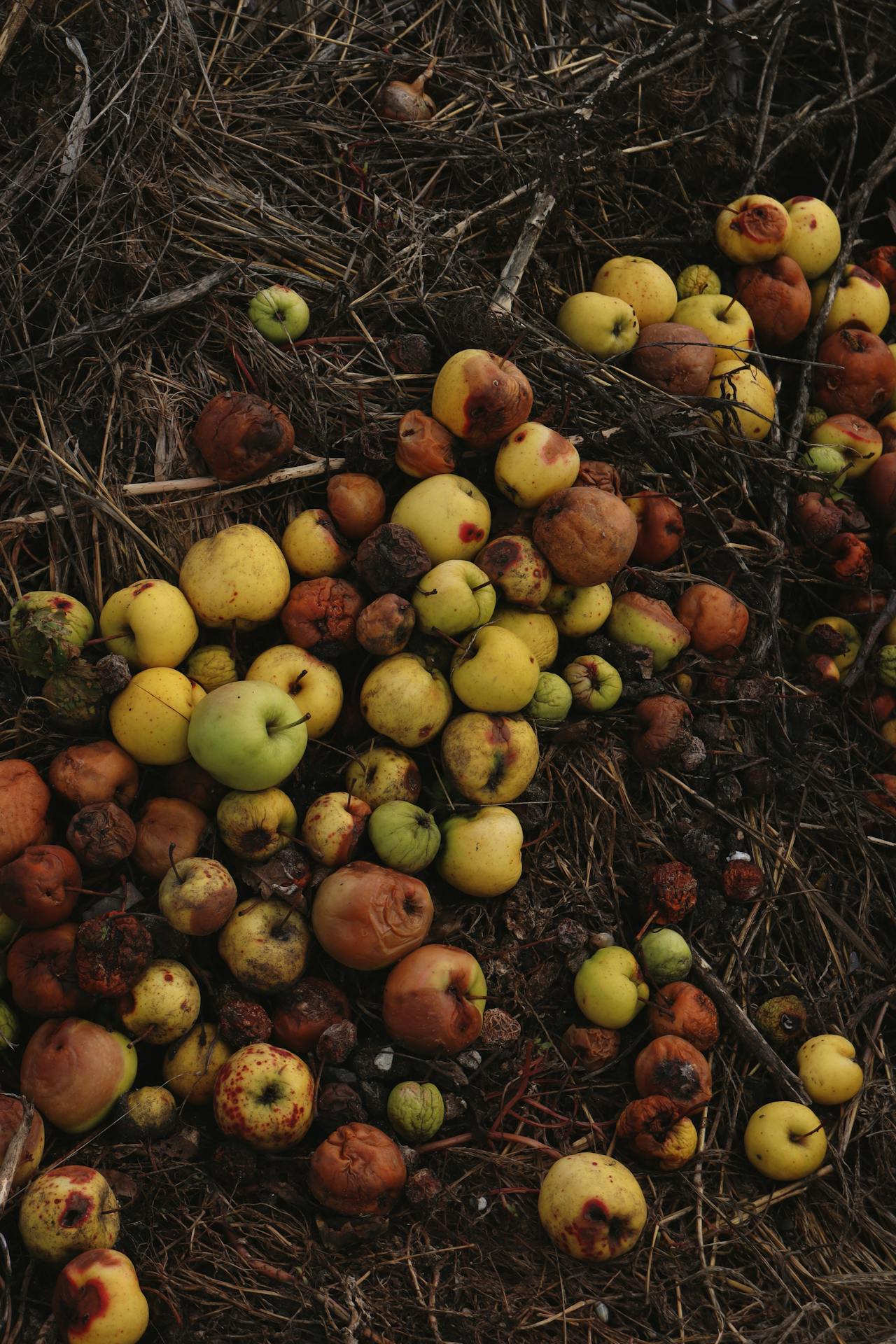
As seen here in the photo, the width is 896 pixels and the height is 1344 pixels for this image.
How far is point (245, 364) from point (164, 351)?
356mm

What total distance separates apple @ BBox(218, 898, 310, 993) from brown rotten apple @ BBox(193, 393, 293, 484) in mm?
1766

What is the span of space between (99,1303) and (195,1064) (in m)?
0.79

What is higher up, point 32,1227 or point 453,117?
point 453,117

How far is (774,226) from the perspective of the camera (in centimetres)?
534

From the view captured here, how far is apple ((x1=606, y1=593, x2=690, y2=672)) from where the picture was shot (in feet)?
14.8

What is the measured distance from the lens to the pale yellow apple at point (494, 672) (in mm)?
3977

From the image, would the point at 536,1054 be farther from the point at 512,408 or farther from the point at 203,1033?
the point at 512,408

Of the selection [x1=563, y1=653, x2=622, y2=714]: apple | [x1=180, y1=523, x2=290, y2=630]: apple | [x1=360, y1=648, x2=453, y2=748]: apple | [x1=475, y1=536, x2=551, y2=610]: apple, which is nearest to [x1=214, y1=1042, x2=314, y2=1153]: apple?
[x1=360, y1=648, x2=453, y2=748]: apple

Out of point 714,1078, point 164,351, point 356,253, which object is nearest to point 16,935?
point 164,351

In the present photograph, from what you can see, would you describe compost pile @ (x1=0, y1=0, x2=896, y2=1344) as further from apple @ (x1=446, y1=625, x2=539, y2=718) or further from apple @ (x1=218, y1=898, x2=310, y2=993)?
apple @ (x1=446, y1=625, x2=539, y2=718)

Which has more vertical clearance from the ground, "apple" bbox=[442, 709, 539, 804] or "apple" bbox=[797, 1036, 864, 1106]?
"apple" bbox=[442, 709, 539, 804]

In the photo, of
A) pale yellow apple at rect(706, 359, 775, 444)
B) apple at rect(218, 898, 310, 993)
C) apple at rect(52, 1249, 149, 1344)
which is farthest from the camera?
pale yellow apple at rect(706, 359, 775, 444)

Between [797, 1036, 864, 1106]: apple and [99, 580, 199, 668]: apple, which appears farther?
[797, 1036, 864, 1106]: apple

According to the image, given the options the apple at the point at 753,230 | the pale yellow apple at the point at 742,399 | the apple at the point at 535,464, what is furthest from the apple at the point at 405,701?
the apple at the point at 753,230
